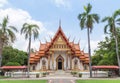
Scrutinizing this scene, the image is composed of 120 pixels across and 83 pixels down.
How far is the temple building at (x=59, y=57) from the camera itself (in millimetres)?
65188

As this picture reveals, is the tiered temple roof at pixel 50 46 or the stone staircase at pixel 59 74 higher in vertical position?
the tiered temple roof at pixel 50 46

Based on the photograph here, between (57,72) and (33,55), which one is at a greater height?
(33,55)

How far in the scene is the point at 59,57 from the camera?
2603 inches

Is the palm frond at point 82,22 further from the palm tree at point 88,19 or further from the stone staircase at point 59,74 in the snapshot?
the stone staircase at point 59,74

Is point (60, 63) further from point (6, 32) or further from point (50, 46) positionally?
point (6, 32)

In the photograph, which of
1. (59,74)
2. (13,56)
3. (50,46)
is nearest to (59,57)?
(50,46)

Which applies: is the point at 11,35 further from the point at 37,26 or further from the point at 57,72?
the point at 57,72

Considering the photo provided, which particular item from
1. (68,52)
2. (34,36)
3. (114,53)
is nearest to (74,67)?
(68,52)

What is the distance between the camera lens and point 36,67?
66.8 m

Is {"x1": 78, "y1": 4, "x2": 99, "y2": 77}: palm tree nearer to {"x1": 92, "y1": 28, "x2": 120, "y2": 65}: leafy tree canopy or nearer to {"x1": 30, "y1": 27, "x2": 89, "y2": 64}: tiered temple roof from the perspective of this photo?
{"x1": 92, "y1": 28, "x2": 120, "y2": 65}: leafy tree canopy

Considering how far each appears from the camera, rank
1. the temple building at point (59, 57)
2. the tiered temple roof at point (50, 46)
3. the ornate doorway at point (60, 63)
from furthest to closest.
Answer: the ornate doorway at point (60, 63), the tiered temple roof at point (50, 46), the temple building at point (59, 57)

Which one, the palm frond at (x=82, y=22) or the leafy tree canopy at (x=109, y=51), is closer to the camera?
the palm frond at (x=82, y=22)

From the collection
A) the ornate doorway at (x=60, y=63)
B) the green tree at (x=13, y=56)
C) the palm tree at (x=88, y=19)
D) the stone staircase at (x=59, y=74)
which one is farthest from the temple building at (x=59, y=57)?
the palm tree at (x=88, y=19)

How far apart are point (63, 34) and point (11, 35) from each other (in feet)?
74.8
